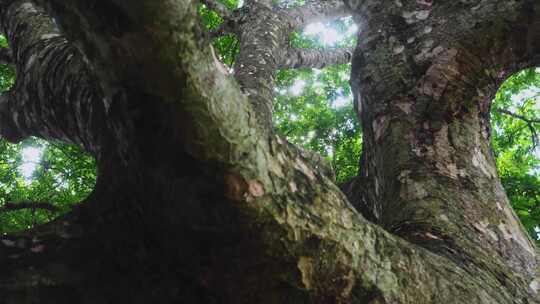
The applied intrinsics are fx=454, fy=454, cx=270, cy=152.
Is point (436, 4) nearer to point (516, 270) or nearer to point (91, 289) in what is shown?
point (516, 270)

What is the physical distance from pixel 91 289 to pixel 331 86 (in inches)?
298

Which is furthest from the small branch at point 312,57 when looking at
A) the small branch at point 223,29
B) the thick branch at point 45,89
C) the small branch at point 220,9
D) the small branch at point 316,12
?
the thick branch at point 45,89

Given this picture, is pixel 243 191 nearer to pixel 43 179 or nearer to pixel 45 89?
pixel 45 89

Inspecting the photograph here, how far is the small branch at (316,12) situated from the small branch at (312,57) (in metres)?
0.36

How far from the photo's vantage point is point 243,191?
1.04m

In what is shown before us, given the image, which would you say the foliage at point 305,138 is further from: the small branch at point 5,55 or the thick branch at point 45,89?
the thick branch at point 45,89

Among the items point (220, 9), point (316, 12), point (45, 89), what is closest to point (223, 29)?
point (220, 9)

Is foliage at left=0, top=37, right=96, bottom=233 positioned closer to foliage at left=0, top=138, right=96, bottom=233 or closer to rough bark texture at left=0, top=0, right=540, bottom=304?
foliage at left=0, top=138, right=96, bottom=233

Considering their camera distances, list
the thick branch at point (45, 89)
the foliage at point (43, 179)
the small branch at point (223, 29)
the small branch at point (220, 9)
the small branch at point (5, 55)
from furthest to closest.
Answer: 1. the foliage at point (43, 179)
2. the small branch at point (220, 9)
3. the small branch at point (223, 29)
4. the small branch at point (5, 55)
5. the thick branch at point (45, 89)

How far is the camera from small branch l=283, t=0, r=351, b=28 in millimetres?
4961

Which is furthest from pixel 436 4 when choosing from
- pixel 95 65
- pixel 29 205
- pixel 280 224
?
pixel 29 205

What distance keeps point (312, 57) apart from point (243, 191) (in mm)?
4730

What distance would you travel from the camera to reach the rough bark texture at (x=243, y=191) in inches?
37.3

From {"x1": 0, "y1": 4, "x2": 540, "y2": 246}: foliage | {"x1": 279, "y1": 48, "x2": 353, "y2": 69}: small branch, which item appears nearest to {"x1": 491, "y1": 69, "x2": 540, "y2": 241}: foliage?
{"x1": 0, "y1": 4, "x2": 540, "y2": 246}: foliage
